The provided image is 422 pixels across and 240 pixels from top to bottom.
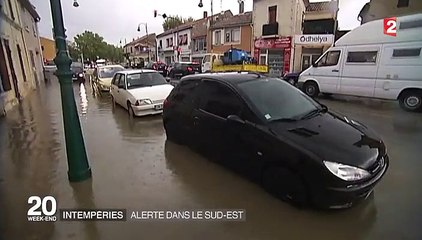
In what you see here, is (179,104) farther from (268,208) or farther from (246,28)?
(246,28)

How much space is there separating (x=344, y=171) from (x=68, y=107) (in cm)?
345

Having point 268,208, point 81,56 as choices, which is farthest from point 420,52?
point 81,56

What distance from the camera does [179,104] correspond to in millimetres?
4930

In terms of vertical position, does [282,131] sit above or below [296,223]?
above

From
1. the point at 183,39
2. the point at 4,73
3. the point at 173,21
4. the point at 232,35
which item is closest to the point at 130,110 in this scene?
the point at 4,73

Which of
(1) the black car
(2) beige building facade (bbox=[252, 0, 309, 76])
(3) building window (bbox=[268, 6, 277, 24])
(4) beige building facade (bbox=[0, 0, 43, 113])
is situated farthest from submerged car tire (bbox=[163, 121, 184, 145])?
(3) building window (bbox=[268, 6, 277, 24])

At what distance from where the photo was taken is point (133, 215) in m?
3.02

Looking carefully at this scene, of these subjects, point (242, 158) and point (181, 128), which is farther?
point (181, 128)

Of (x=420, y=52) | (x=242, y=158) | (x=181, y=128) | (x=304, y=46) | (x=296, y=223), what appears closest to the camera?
(x=296, y=223)

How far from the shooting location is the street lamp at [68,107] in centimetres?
333

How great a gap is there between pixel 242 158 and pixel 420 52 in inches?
299

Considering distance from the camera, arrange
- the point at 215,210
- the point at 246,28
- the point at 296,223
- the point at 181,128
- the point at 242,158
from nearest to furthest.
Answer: the point at 296,223 < the point at 215,210 < the point at 242,158 < the point at 181,128 < the point at 246,28

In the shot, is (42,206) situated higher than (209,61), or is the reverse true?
(209,61)

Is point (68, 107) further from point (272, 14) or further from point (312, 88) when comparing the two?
point (272, 14)
